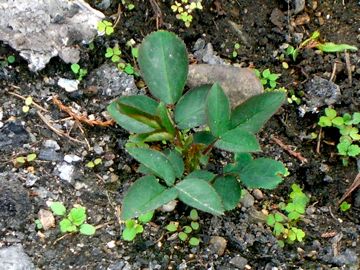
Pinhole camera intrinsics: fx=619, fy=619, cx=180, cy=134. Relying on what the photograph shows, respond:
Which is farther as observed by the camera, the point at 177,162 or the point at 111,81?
the point at 111,81

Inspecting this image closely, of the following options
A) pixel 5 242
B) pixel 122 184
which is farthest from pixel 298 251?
pixel 5 242

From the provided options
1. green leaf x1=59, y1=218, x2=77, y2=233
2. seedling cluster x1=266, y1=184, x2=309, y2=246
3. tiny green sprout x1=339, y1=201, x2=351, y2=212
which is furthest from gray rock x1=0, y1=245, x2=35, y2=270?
tiny green sprout x1=339, y1=201, x2=351, y2=212

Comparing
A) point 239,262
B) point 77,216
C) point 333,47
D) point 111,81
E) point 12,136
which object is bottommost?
point 239,262

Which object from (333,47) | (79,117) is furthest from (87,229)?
(333,47)

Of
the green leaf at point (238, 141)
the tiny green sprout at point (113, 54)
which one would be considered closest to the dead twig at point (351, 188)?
the green leaf at point (238, 141)

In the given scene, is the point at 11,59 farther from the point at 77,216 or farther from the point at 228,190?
the point at 228,190

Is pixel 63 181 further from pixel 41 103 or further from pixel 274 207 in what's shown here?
pixel 274 207
